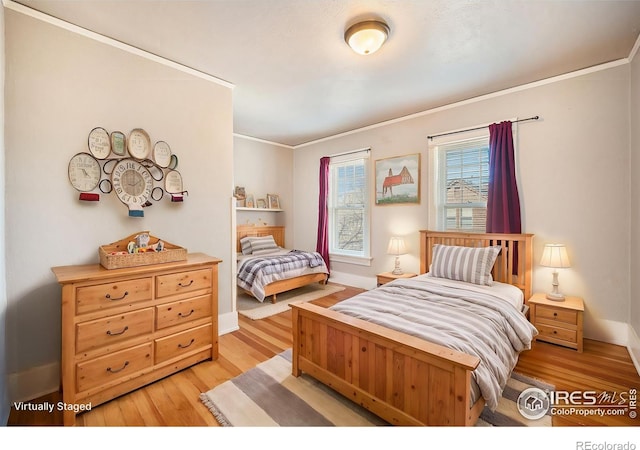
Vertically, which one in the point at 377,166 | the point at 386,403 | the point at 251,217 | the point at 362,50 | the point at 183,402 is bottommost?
the point at 183,402

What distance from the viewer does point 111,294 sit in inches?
69.3

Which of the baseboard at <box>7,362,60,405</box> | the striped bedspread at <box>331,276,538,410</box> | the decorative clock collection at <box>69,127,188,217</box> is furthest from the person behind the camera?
the decorative clock collection at <box>69,127,188,217</box>

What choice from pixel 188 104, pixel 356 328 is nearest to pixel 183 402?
pixel 356 328

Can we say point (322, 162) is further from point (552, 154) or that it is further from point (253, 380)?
point (253, 380)

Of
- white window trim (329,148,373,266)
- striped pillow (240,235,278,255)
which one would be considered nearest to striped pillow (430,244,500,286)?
white window trim (329,148,373,266)

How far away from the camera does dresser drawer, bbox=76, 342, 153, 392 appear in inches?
65.0

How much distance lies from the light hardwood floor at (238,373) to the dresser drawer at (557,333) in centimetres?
9

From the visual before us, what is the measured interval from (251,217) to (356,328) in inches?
147

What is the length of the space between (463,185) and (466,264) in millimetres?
1098

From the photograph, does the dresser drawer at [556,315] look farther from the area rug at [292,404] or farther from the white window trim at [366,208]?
the white window trim at [366,208]

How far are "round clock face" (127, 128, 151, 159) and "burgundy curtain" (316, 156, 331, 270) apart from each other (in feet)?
9.53

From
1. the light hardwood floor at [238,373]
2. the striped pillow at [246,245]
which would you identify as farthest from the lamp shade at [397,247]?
the striped pillow at [246,245]

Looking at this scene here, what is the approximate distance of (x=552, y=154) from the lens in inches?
110

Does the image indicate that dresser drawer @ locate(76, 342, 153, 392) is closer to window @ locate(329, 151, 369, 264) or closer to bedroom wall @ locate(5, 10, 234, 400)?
bedroom wall @ locate(5, 10, 234, 400)
